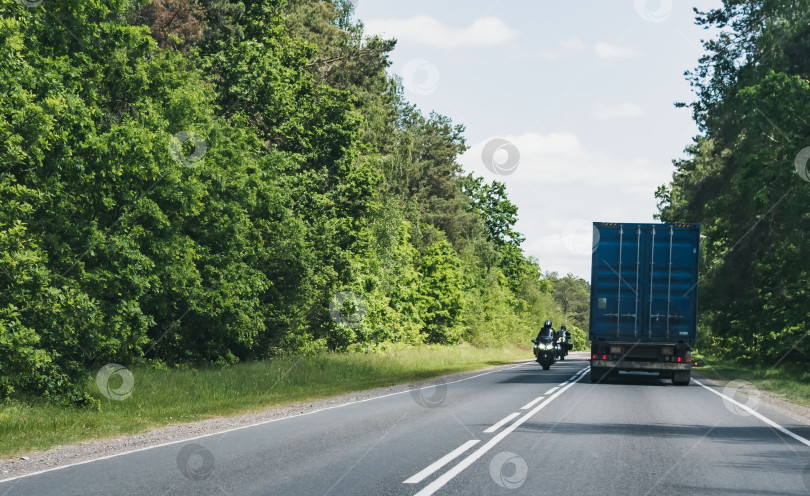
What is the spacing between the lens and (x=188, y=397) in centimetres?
1942

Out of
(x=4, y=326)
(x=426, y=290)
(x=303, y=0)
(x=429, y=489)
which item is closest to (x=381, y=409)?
(x=4, y=326)

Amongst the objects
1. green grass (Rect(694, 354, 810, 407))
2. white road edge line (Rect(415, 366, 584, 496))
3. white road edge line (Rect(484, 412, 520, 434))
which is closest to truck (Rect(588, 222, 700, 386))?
green grass (Rect(694, 354, 810, 407))

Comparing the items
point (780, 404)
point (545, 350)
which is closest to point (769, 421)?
point (780, 404)

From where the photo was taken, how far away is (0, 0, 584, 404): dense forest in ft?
55.3

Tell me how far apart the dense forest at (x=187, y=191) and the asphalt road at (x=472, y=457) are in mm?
6152

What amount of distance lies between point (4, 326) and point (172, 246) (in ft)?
29.3

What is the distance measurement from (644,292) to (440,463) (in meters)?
15.8

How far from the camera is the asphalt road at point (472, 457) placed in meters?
8.24

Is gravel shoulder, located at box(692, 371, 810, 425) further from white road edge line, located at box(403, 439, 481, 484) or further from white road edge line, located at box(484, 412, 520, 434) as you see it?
white road edge line, located at box(403, 439, 481, 484)

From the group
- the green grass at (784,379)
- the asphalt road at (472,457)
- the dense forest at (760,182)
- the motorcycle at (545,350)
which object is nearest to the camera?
the asphalt road at (472,457)

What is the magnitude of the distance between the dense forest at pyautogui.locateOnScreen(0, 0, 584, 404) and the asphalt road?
6152mm

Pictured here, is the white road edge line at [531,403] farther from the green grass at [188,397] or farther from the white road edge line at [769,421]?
the green grass at [188,397]

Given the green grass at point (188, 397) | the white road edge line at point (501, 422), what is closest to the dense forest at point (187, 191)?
the green grass at point (188, 397)

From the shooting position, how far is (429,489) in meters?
8.05
